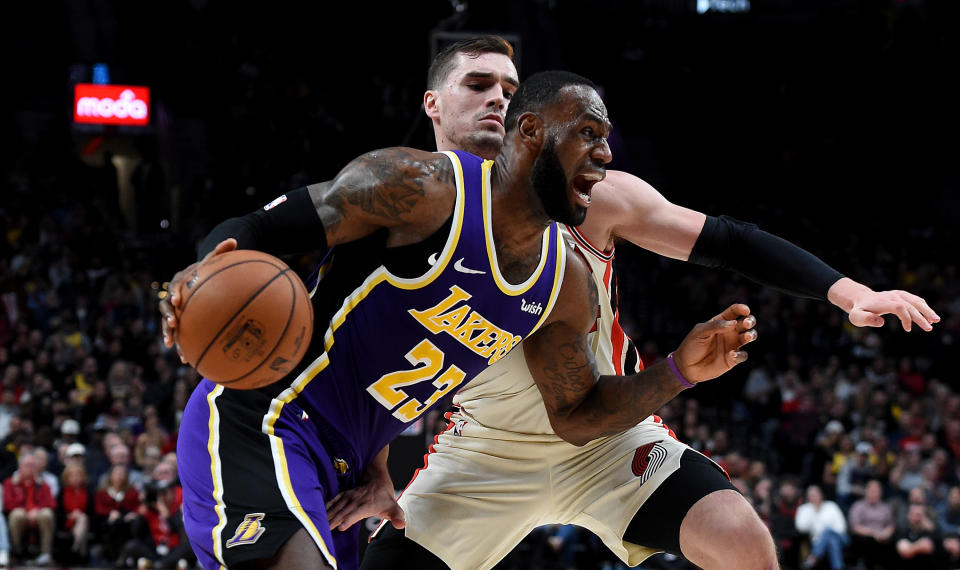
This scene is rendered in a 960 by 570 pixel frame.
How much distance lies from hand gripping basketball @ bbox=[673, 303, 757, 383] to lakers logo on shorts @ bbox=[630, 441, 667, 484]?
428 millimetres

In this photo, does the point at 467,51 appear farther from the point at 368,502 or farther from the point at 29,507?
the point at 29,507

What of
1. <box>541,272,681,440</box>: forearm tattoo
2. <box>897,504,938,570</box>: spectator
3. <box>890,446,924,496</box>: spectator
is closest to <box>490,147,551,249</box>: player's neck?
<box>541,272,681,440</box>: forearm tattoo

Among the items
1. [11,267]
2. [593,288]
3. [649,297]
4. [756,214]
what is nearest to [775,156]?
[756,214]

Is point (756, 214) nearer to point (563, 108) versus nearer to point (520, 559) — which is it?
point (520, 559)

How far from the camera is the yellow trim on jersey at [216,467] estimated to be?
2.86m

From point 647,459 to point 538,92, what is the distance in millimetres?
1464

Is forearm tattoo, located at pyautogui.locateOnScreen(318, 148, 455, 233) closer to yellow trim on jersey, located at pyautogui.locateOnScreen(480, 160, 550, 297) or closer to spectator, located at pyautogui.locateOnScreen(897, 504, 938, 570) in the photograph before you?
yellow trim on jersey, located at pyautogui.locateOnScreen(480, 160, 550, 297)

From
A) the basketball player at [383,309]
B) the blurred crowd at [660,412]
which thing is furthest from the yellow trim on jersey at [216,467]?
the blurred crowd at [660,412]

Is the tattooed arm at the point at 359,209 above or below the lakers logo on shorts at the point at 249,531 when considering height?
above

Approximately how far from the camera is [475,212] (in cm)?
310

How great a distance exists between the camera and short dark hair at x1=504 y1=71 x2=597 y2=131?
3164mm

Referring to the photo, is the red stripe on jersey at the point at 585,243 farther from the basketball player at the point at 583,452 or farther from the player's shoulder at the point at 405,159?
the player's shoulder at the point at 405,159

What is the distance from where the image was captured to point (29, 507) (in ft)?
32.2

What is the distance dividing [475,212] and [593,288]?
61 cm
